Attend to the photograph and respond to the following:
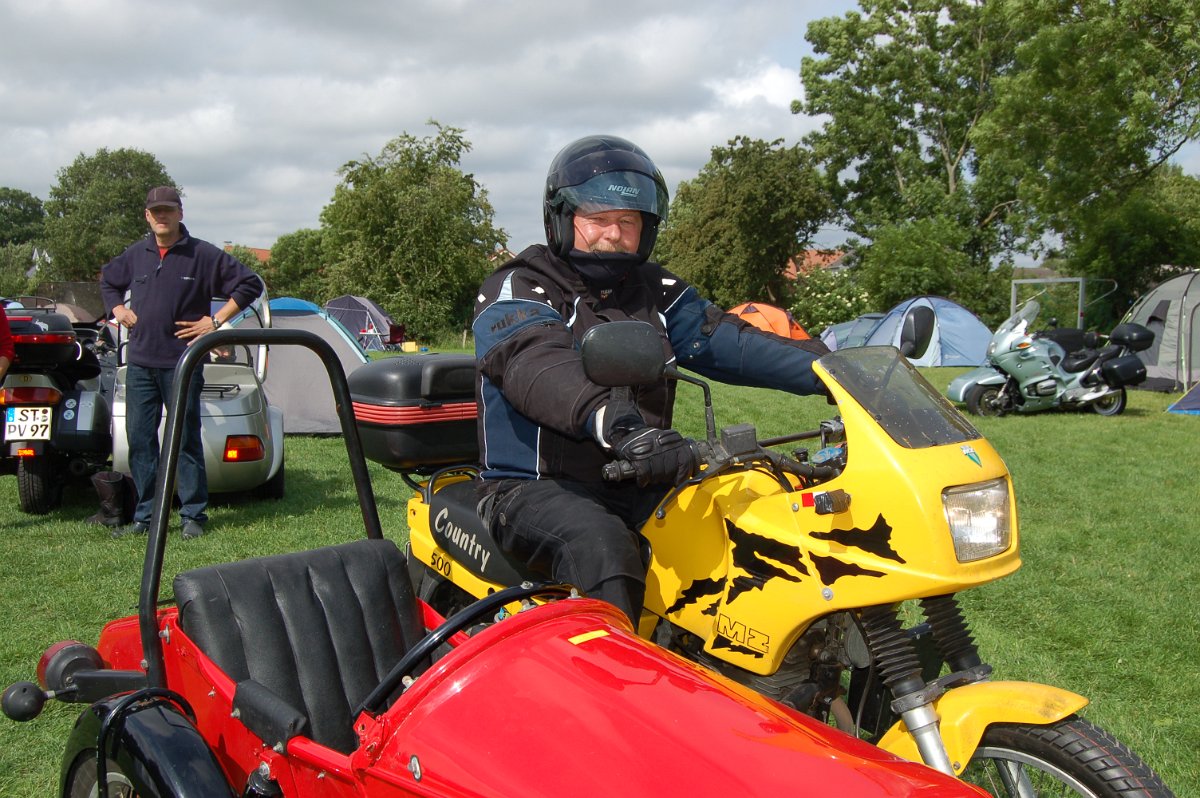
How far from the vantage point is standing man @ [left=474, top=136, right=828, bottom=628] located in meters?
2.66

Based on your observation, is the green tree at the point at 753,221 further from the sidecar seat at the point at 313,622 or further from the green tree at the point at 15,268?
the green tree at the point at 15,268

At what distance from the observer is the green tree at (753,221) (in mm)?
42531

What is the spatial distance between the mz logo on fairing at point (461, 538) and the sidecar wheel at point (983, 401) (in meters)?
12.2

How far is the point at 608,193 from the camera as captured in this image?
10.3 feet

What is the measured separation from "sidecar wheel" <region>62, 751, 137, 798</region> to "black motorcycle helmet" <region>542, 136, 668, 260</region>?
199 cm

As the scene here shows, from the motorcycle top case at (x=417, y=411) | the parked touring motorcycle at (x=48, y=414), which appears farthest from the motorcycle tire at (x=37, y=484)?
the motorcycle top case at (x=417, y=411)

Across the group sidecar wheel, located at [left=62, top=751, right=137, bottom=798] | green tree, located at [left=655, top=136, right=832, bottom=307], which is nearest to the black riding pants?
sidecar wheel, located at [left=62, top=751, right=137, bottom=798]

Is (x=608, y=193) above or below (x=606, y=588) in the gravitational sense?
above

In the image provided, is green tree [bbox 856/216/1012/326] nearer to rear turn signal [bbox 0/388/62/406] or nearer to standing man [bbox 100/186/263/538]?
standing man [bbox 100/186/263/538]

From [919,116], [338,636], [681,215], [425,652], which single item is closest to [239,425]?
[338,636]

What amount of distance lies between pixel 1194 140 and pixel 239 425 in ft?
67.9

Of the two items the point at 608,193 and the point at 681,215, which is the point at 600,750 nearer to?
the point at 608,193

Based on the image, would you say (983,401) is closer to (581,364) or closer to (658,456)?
(581,364)

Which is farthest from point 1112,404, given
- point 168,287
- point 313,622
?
point 313,622
